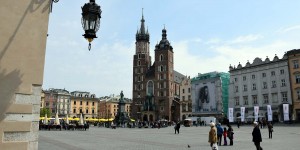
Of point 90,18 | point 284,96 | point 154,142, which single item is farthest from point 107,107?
point 90,18

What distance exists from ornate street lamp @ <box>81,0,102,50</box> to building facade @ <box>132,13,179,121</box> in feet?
278

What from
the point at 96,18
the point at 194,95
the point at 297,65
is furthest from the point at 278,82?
the point at 96,18

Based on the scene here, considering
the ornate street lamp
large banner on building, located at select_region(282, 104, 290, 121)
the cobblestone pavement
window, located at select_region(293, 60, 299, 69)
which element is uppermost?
window, located at select_region(293, 60, 299, 69)

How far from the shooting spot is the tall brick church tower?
91438 mm

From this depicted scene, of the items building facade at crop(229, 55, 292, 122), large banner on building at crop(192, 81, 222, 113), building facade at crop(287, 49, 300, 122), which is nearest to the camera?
building facade at crop(287, 49, 300, 122)

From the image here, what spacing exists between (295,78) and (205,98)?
26.1 m

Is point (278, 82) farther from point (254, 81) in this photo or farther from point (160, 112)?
point (160, 112)

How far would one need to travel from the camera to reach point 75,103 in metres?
113

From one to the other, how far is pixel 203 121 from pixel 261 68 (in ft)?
56.1

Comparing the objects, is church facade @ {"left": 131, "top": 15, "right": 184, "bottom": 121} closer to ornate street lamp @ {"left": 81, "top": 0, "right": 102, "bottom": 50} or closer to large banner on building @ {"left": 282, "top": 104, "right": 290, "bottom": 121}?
large banner on building @ {"left": 282, "top": 104, "right": 290, "bottom": 121}

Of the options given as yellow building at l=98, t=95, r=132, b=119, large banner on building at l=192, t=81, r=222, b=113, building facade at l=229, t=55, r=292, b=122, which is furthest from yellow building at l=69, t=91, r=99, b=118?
building facade at l=229, t=55, r=292, b=122

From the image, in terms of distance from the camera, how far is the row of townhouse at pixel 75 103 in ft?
345

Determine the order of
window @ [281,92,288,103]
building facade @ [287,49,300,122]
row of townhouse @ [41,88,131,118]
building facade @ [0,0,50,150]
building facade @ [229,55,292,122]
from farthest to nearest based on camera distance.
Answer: row of townhouse @ [41,88,131,118] → building facade @ [229,55,292,122] → window @ [281,92,288,103] → building facade @ [287,49,300,122] → building facade @ [0,0,50,150]

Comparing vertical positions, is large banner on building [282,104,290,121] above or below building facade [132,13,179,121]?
below
